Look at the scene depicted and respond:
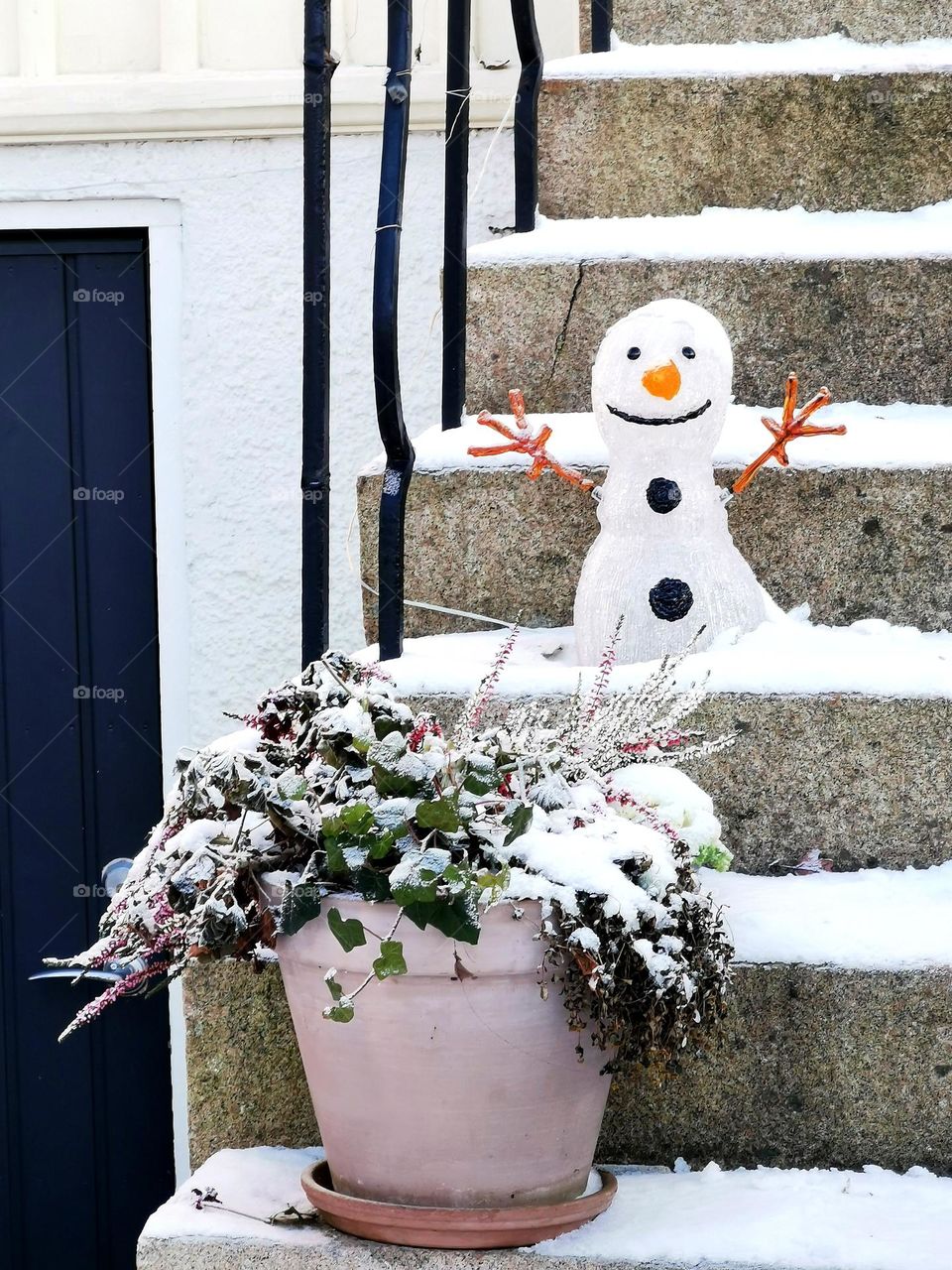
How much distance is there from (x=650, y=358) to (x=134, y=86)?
1.38 m

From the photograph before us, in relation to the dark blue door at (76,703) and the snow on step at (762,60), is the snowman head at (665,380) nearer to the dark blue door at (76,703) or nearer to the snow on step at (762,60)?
the snow on step at (762,60)

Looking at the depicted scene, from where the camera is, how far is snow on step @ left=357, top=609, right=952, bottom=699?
1.57 metres

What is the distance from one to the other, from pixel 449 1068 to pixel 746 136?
164cm

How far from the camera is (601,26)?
2461 millimetres

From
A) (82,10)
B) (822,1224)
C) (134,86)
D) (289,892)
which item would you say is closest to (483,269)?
(134,86)

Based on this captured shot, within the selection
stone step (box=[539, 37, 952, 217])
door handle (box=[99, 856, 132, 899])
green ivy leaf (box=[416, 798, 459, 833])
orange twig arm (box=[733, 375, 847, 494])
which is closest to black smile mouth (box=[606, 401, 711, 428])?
orange twig arm (box=[733, 375, 847, 494])

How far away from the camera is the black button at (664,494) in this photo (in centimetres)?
166

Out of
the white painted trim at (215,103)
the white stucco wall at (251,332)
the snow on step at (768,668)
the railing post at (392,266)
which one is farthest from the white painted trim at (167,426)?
A: the railing post at (392,266)

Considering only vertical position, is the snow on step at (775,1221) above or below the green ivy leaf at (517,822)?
below

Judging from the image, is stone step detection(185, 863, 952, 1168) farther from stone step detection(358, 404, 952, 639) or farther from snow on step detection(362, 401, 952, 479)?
snow on step detection(362, 401, 952, 479)

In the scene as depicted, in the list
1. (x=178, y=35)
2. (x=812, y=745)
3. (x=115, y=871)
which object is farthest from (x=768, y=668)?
(x=178, y=35)

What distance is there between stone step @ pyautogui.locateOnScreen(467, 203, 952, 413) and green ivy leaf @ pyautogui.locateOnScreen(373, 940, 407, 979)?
1.18 meters

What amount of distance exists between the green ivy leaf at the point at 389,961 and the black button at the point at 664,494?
0.72 m

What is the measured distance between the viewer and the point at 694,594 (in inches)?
64.9
